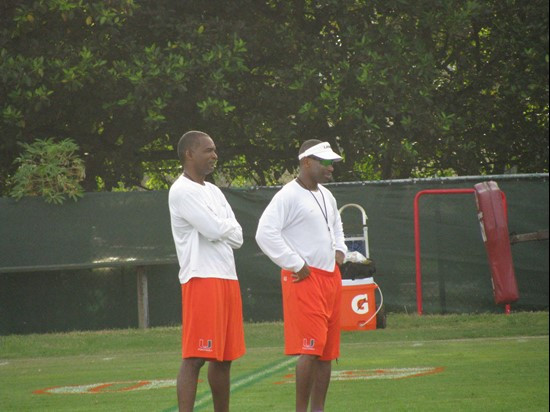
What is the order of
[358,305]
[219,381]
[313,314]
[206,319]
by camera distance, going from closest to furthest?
1. [206,319]
2. [219,381]
3. [313,314]
4. [358,305]

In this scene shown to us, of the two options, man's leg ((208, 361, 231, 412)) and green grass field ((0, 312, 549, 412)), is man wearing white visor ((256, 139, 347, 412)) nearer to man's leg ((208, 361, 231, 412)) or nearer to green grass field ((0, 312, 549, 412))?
man's leg ((208, 361, 231, 412))

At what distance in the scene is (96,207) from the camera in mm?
16594

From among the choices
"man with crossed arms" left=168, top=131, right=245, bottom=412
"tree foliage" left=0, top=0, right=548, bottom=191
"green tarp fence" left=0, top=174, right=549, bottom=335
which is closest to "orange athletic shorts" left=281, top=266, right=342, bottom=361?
"man with crossed arms" left=168, top=131, right=245, bottom=412

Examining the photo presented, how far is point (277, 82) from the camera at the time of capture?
19.2 metres

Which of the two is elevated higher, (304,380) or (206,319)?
(206,319)

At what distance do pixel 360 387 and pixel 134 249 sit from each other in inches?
287

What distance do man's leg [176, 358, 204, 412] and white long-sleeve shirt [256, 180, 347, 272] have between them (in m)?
0.93

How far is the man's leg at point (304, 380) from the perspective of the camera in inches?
288

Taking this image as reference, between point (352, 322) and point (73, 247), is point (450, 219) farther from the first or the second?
point (73, 247)

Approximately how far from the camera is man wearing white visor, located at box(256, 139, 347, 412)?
7453mm

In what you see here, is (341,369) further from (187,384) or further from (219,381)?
(187,384)

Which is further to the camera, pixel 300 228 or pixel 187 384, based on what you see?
pixel 300 228

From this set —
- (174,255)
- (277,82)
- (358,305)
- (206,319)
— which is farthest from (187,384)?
(277,82)

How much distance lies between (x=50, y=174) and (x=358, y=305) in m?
4.92
